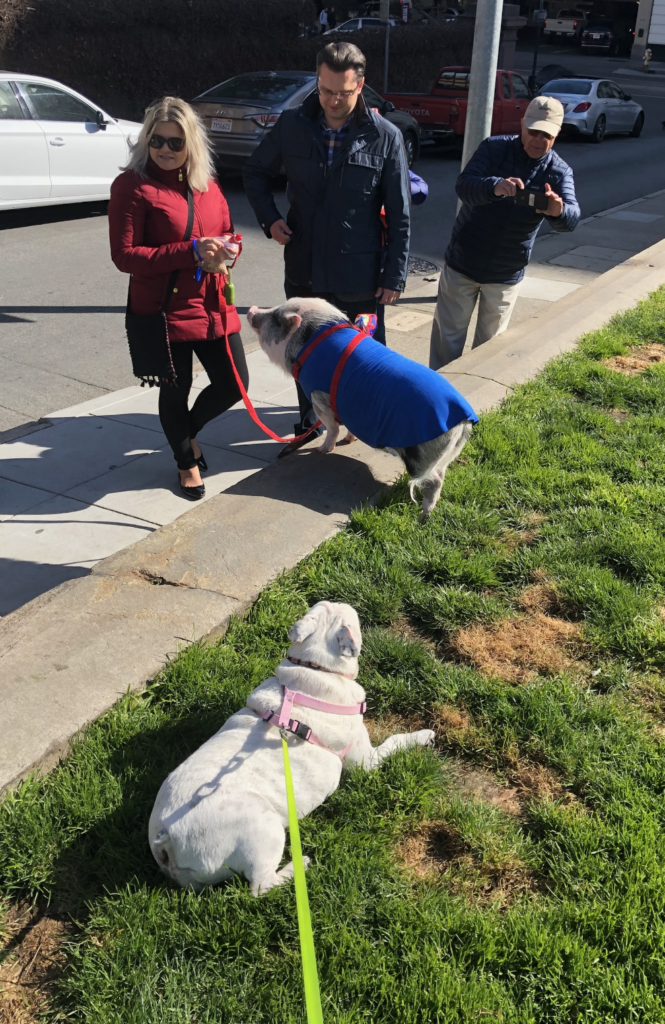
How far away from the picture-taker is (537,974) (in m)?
2.26

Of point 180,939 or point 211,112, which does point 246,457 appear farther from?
point 211,112

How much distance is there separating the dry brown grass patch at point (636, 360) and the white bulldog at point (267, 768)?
14.1 feet

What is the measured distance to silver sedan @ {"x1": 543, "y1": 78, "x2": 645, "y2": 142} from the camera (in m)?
21.9

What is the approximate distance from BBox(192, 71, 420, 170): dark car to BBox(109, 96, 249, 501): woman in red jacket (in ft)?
30.5

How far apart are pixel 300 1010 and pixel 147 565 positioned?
2042mm

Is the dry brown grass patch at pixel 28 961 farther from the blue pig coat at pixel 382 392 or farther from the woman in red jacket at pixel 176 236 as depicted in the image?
the woman in red jacket at pixel 176 236

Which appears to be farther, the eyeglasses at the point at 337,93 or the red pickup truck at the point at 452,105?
the red pickup truck at the point at 452,105

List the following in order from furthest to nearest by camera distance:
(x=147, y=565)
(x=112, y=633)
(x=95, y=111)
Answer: (x=95, y=111) → (x=147, y=565) → (x=112, y=633)

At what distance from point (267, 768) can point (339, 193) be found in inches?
137

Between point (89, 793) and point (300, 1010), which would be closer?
point (300, 1010)

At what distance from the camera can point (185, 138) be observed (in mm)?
4379

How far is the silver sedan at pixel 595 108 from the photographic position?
71.9ft

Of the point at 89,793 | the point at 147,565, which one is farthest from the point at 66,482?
the point at 89,793

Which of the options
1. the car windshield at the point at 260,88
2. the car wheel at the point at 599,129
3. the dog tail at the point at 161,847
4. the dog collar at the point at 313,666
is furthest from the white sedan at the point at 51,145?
the car wheel at the point at 599,129
